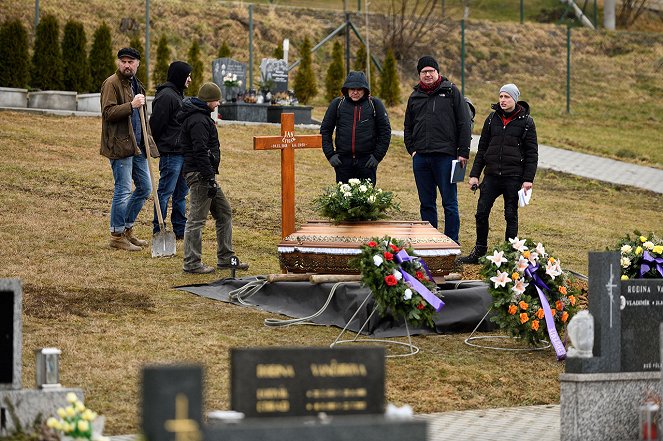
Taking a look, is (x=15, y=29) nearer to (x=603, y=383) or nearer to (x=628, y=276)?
(x=628, y=276)

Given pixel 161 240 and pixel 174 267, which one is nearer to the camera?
pixel 174 267

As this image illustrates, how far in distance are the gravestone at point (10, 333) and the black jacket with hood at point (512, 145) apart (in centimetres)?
690

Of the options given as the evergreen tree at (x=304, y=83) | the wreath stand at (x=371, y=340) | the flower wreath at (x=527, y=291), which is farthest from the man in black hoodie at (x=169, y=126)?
the evergreen tree at (x=304, y=83)

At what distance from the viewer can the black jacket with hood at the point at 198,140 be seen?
40.8 ft

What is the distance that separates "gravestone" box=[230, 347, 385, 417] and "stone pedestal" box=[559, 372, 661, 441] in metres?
2.45

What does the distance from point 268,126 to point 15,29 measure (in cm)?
574

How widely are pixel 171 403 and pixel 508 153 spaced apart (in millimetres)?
8859

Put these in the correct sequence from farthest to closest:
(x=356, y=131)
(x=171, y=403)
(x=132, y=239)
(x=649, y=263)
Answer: (x=132, y=239) < (x=356, y=131) < (x=649, y=263) < (x=171, y=403)

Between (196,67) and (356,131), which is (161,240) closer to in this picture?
(356,131)

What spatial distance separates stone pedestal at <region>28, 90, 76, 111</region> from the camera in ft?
81.0

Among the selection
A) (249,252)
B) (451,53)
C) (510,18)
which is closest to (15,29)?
(249,252)

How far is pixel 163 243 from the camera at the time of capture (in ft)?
43.6

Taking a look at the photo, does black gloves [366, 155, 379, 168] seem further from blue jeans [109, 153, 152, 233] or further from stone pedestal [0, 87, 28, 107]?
stone pedestal [0, 87, 28, 107]

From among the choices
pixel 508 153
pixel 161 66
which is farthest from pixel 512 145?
pixel 161 66
